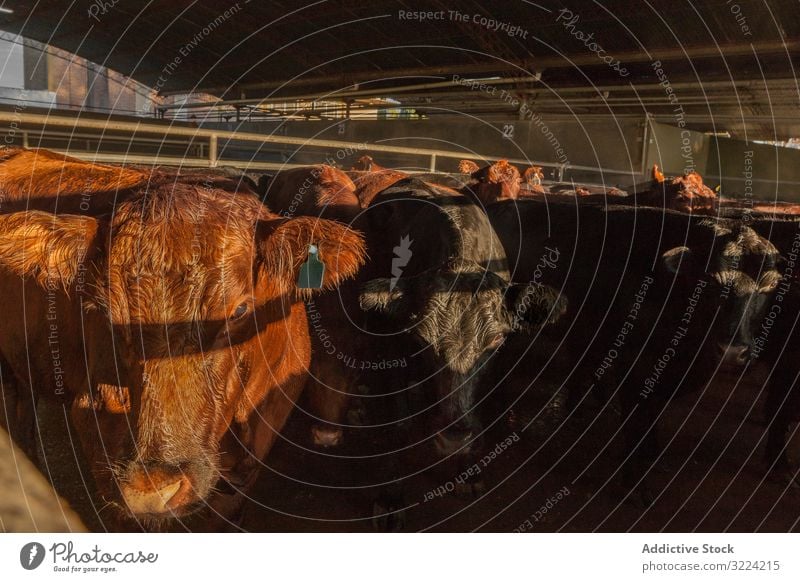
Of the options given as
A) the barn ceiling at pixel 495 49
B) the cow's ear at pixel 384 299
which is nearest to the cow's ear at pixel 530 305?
the cow's ear at pixel 384 299

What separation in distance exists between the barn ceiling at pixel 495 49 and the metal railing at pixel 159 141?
0.68 m

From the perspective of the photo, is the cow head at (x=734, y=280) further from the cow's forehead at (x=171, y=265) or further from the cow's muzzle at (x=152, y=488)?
the cow's muzzle at (x=152, y=488)

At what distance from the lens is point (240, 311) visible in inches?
105

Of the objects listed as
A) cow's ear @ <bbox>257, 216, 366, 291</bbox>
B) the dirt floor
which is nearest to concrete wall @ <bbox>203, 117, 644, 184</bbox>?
the dirt floor

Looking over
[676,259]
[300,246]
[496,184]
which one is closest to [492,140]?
[496,184]

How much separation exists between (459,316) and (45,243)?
1.90 meters

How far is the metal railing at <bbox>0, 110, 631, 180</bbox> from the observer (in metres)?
4.68

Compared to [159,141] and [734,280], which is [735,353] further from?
[159,141]

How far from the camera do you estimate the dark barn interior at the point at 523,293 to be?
11.7ft

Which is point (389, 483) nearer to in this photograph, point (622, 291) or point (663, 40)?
point (622, 291)

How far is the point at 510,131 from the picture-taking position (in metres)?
8.32

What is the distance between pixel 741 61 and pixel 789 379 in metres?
3.09

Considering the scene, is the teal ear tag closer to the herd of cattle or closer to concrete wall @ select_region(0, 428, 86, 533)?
the herd of cattle
